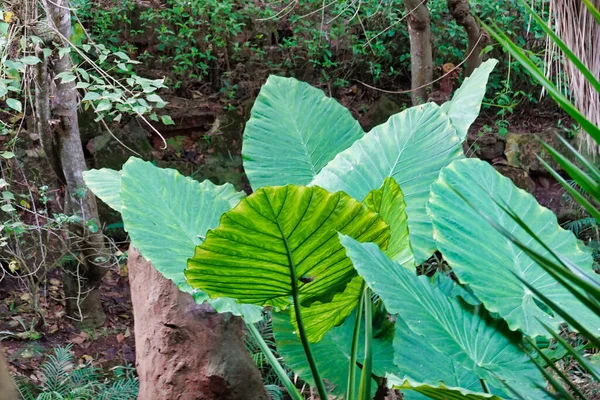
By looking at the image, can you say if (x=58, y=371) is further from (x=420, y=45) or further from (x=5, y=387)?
(x=5, y=387)

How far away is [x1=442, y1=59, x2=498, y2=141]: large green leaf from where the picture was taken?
181 centimetres

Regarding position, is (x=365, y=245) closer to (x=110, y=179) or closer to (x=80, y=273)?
(x=110, y=179)

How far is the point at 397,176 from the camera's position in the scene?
1.78 metres

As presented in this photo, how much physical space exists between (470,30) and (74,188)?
102 inches

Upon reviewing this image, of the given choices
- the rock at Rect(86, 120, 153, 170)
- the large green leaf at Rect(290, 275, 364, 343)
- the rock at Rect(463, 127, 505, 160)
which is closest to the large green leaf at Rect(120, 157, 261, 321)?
the large green leaf at Rect(290, 275, 364, 343)

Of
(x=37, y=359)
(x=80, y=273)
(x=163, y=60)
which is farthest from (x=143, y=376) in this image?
(x=163, y=60)

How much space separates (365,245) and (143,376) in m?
1.21

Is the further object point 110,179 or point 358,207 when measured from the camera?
point 110,179

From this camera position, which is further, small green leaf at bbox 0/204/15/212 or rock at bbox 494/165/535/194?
rock at bbox 494/165/535/194

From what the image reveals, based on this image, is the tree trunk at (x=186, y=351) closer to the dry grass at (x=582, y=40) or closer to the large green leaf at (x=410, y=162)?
the large green leaf at (x=410, y=162)

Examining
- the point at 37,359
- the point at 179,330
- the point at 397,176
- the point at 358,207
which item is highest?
the point at 397,176

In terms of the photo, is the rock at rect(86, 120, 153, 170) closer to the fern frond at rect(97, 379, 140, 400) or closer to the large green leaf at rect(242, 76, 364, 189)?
the fern frond at rect(97, 379, 140, 400)

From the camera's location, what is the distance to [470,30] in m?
4.20

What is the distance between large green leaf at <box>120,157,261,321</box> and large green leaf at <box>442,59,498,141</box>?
68 centimetres
